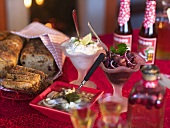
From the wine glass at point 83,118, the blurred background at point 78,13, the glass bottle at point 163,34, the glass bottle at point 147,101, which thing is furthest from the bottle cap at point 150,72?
the blurred background at point 78,13

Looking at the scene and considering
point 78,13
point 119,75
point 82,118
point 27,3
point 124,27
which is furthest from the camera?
point 78,13

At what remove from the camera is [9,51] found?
1.17m

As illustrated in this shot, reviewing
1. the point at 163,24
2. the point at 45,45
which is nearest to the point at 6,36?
the point at 45,45

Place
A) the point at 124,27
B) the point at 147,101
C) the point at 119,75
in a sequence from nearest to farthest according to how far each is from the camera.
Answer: the point at 147,101
the point at 119,75
the point at 124,27

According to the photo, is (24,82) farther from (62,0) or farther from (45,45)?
(62,0)

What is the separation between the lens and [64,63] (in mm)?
1301

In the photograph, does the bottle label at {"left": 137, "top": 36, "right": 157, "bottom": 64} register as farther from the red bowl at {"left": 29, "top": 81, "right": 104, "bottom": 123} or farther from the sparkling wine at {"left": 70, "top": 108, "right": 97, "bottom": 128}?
the sparkling wine at {"left": 70, "top": 108, "right": 97, "bottom": 128}

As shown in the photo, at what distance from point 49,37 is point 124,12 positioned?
27 centimetres

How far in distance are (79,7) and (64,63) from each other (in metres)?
1.73

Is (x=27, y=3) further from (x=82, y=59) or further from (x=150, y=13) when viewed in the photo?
(x=82, y=59)

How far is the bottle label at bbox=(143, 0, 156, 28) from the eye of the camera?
1.21 metres

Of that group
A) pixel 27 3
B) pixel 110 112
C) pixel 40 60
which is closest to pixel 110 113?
pixel 110 112

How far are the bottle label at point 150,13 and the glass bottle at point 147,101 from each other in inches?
17.9

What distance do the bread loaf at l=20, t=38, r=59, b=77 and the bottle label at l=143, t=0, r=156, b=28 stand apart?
34 centimetres
